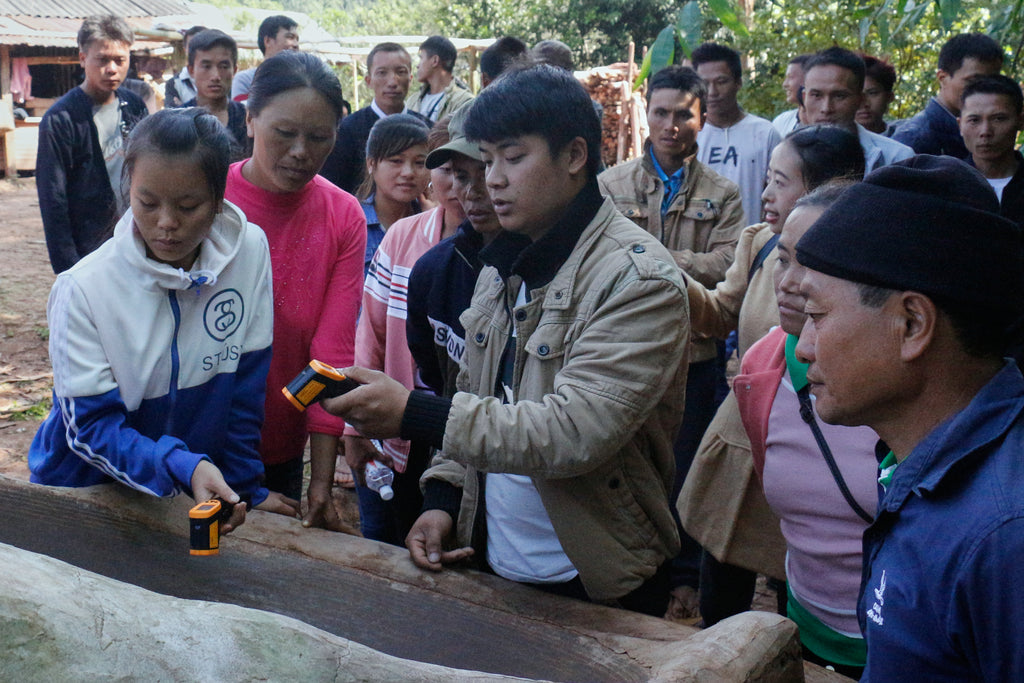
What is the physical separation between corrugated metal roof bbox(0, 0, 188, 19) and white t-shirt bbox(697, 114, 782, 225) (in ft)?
43.4

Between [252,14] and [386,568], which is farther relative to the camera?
[252,14]

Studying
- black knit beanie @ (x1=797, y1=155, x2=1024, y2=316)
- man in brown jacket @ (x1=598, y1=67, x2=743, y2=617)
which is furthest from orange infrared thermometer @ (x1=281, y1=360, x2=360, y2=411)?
man in brown jacket @ (x1=598, y1=67, x2=743, y2=617)

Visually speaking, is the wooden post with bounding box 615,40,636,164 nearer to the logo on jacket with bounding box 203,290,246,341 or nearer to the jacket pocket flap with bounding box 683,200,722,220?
the jacket pocket flap with bounding box 683,200,722,220

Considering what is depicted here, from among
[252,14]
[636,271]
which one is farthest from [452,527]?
[252,14]

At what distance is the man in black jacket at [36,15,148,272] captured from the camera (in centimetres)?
420

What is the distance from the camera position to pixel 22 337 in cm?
681

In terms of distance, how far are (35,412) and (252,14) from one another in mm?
17325

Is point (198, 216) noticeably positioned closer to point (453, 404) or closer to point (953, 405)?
point (453, 404)

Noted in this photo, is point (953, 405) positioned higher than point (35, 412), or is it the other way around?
point (953, 405)

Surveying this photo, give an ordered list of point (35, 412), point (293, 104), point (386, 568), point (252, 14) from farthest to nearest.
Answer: point (252, 14) < point (35, 412) < point (293, 104) < point (386, 568)

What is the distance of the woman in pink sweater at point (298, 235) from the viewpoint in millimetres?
2529

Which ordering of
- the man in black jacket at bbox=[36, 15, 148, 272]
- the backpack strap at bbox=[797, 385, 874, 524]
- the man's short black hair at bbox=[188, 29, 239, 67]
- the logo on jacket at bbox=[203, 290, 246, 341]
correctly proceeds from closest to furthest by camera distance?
the backpack strap at bbox=[797, 385, 874, 524] < the logo on jacket at bbox=[203, 290, 246, 341] < the man in black jacket at bbox=[36, 15, 148, 272] < the man's short black hair at bbox=[188, 29, 239, 67]

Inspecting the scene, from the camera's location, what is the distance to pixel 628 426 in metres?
1.76

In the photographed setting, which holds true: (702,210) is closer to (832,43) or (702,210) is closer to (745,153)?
(745,153)
